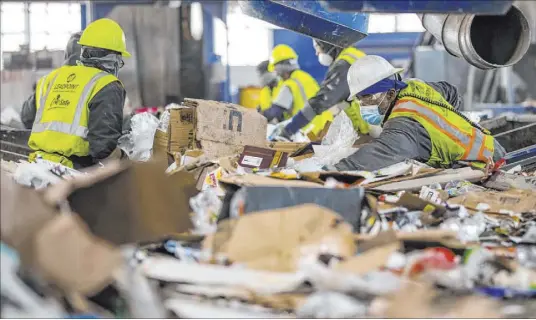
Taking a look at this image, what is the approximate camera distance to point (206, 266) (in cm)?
252

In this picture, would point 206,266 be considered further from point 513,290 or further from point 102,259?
point 513,290

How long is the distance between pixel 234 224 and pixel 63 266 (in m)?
0.60

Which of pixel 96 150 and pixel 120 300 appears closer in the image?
pixel 120 300

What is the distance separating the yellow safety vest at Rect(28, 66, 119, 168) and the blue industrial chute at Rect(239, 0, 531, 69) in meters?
0.96

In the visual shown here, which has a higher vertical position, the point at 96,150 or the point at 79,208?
the point at 79,208

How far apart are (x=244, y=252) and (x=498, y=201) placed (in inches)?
61.0

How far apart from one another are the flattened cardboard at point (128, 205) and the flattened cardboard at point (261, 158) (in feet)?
4.59

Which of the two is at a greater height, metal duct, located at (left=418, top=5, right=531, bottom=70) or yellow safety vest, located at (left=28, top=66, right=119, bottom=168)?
metal duct, located at (left=418, top=5, right=531, bottom=70)

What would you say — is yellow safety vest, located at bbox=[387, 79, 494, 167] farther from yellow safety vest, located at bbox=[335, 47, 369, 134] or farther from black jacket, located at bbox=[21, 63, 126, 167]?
black jacket, located at bbox=[21, 63, 126, 167]

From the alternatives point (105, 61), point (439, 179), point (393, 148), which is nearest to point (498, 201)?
point (439, 179)

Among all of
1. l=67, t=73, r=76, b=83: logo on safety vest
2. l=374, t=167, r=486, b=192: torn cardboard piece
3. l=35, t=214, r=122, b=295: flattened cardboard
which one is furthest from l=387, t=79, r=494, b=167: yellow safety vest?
l=35, t=214, r=122, b=295: flattened cardboard

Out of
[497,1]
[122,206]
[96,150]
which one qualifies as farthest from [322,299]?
[96,150]

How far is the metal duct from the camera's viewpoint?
3.96m

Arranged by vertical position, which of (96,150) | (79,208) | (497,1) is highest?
(497,1)
